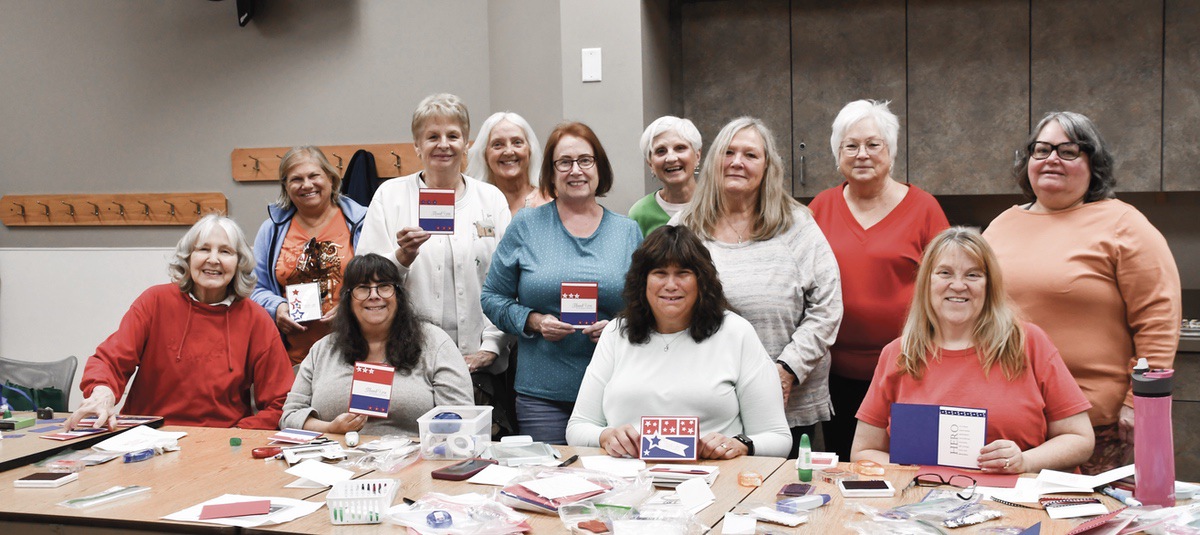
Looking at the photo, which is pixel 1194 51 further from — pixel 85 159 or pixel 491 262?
pixel 85 159

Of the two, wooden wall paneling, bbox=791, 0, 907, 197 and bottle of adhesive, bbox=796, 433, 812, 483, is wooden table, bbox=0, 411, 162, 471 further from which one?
wooden wall paneling, bbox=791, 0, 907, 197

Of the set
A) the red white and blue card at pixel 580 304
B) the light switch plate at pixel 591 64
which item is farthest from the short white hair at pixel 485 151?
the red white and blue card at pixel 580 304

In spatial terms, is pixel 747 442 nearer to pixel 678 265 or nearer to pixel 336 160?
pixel 678 265

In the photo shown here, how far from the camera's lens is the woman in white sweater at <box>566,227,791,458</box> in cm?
248

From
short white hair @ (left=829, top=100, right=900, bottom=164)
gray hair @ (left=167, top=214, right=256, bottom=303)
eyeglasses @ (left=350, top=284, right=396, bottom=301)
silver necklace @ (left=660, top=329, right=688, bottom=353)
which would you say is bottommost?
silver necklace @ (left=660, top=329, right=688, bottom=353)

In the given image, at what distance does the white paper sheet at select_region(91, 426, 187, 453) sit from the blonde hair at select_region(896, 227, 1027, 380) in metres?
2.03

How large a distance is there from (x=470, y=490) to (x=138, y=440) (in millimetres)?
1127

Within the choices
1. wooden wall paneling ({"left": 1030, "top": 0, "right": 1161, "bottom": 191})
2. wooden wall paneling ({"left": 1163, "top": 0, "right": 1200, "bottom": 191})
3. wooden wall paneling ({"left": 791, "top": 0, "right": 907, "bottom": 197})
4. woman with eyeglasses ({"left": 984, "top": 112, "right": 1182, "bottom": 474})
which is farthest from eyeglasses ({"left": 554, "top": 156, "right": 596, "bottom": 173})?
wooden wall paneling ({"left": 1163, "top": 0, "right": 1200, "bottom": 191})

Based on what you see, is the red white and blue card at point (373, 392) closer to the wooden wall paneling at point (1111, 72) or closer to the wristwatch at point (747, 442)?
the wristwatch at point (747, 442)

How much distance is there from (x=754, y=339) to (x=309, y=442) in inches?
49.9

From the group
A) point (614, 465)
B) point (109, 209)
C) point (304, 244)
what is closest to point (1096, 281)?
point (614, 465)

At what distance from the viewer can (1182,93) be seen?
4145 mm

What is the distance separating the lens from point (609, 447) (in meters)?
2.37

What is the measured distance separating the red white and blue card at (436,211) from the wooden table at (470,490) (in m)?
0.93
